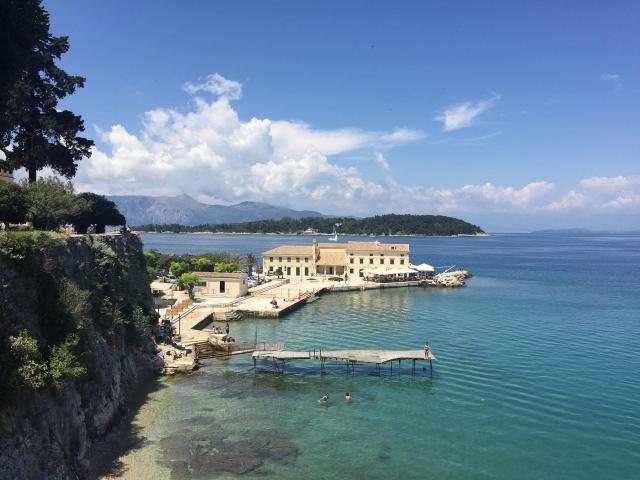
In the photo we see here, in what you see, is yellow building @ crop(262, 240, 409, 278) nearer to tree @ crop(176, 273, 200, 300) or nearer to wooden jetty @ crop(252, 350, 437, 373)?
tree @ crop(176, 273, 200, 300)

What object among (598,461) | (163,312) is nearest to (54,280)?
(598,461)

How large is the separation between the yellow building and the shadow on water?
59420mm

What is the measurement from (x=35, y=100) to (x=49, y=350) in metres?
23.8

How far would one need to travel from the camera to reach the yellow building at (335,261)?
86.8 metres

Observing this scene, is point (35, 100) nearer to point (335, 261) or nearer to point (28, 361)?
point (28, 361)

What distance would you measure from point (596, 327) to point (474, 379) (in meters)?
24.5

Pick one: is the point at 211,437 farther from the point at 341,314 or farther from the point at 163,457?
the point at 341,314

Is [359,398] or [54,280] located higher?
[54,280]

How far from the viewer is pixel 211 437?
74.3ft

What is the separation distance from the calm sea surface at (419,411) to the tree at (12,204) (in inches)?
486

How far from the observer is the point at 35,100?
111 feet

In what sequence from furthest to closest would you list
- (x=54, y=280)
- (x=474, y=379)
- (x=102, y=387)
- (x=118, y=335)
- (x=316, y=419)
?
(x=474, y=379) → (x=118, y=335) → (x=316, y=419) → (x=102, y=387) → (x=54, y=280)

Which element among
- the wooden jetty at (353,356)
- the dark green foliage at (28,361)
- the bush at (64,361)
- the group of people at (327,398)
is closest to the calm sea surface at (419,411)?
the group of people at (327,398)

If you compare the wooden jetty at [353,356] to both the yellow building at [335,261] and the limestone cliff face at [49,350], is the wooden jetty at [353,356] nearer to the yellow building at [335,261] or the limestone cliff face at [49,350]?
A: the limestone cliff face at [49,350]
